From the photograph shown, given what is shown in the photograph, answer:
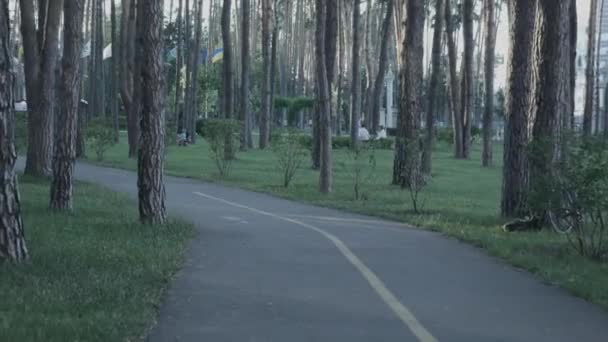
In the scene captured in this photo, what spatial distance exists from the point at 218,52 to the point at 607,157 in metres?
71.3

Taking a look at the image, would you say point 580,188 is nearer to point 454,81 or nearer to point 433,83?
point 433,83

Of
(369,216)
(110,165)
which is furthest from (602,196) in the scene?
(110,165)

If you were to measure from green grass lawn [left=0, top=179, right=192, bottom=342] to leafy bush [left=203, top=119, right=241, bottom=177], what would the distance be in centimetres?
1581

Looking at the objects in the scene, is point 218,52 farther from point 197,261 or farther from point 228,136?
point 197,261

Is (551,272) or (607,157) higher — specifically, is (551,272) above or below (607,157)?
below

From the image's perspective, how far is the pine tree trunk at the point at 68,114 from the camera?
17562 mm

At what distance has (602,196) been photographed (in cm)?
1226

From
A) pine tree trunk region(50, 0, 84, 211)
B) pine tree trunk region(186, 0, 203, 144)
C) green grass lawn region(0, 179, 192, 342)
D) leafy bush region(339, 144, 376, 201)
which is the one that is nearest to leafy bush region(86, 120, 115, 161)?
leafy bush region(339, 144, 376, 201)

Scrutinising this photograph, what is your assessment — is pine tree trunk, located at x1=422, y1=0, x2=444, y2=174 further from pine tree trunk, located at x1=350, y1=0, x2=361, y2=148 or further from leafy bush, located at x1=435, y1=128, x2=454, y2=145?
leafy bush, located at x1=435, y1=128, x2=454, y2=145

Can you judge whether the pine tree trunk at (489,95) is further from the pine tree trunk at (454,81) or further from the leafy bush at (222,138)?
the leafy bush at (222,138)

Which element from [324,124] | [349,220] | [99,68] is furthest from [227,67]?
[349,220]

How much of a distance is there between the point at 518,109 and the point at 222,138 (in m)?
15.7

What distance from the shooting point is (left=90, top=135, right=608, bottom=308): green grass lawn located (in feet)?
38.6

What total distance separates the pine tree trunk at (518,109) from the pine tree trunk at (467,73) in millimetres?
23784
